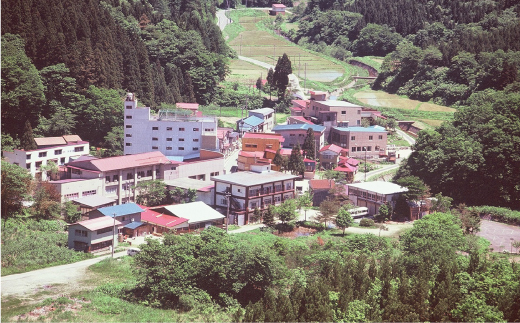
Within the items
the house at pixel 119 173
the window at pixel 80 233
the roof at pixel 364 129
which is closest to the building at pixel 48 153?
the house at pixel 119 173

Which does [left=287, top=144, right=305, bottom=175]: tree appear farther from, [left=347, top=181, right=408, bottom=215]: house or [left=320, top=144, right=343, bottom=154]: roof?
[left=320, top=144, right=343, bottom=154]: roof

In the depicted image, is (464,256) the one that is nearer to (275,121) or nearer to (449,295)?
(449,295)

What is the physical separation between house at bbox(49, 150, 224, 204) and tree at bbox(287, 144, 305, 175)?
4.38m

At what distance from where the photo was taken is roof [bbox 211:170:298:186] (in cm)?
3688

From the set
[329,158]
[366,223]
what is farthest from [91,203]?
[329,158]

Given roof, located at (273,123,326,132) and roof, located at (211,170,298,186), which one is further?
roof, located at (273,123,326,132)

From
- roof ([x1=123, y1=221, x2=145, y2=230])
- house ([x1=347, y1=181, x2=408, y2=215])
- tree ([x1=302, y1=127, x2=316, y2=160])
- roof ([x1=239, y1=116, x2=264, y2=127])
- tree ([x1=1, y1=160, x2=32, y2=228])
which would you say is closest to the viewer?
tree ([x1=1, y1=160, x2=32, y2=228])

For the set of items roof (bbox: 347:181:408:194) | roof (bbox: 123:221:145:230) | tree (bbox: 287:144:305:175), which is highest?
tree (bbox: 287:144:305:175)

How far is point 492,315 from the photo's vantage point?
25.1 metres

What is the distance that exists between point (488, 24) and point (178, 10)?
89.6 feet

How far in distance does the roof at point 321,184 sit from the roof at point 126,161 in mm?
6915

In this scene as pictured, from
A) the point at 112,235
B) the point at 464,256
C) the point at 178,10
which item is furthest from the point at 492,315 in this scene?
the point at 178,10

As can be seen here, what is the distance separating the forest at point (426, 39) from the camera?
58.2 meters

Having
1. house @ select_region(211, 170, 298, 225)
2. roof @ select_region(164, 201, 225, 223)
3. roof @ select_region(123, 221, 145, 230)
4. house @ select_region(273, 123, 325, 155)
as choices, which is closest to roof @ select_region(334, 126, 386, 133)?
house @ select_region(273, 123, 325, 155)
